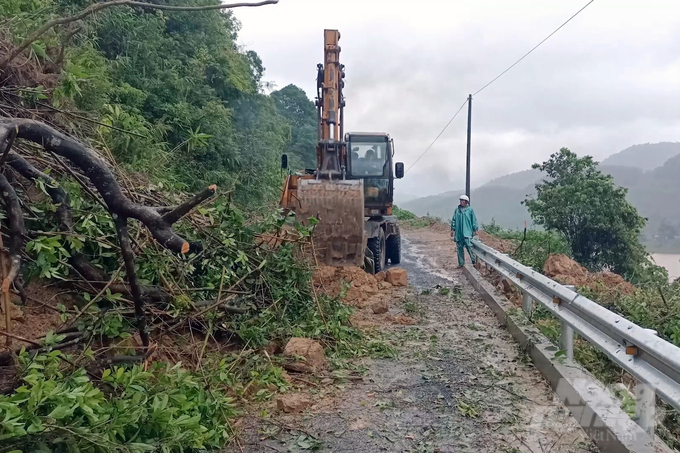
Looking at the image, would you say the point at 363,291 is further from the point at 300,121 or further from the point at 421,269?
the point at 300,121

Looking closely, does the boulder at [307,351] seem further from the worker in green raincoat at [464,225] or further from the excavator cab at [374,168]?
the excavator cab at [374,168]

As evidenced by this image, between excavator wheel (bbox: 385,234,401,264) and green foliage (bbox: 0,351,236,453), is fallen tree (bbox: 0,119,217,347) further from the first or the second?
excavator wheel (bbox: 385,234,401,264)

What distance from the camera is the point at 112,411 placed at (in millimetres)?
2951

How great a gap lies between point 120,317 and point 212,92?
489 inches

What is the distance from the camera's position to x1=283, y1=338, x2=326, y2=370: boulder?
4633 millimetres

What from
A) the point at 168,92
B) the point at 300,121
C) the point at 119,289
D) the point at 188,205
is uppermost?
the point at 300,121

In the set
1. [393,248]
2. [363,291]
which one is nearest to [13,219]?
[363,291]

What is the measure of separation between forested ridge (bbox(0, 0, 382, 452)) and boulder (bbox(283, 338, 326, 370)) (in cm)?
11

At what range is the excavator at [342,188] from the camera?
8.67 meters

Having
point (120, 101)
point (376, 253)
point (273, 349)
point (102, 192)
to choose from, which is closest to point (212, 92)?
point (120, 101)

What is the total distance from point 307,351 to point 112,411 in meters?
2.00

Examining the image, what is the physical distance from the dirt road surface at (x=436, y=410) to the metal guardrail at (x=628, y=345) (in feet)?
1.41

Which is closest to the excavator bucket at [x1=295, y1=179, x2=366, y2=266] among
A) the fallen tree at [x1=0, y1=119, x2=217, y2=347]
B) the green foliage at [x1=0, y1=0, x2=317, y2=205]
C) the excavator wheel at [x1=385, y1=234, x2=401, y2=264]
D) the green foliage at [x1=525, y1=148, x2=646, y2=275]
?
the green foliage at [x1=0, y1=0, x2=317, y2=205]

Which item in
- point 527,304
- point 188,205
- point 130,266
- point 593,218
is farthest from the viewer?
point 593,218
